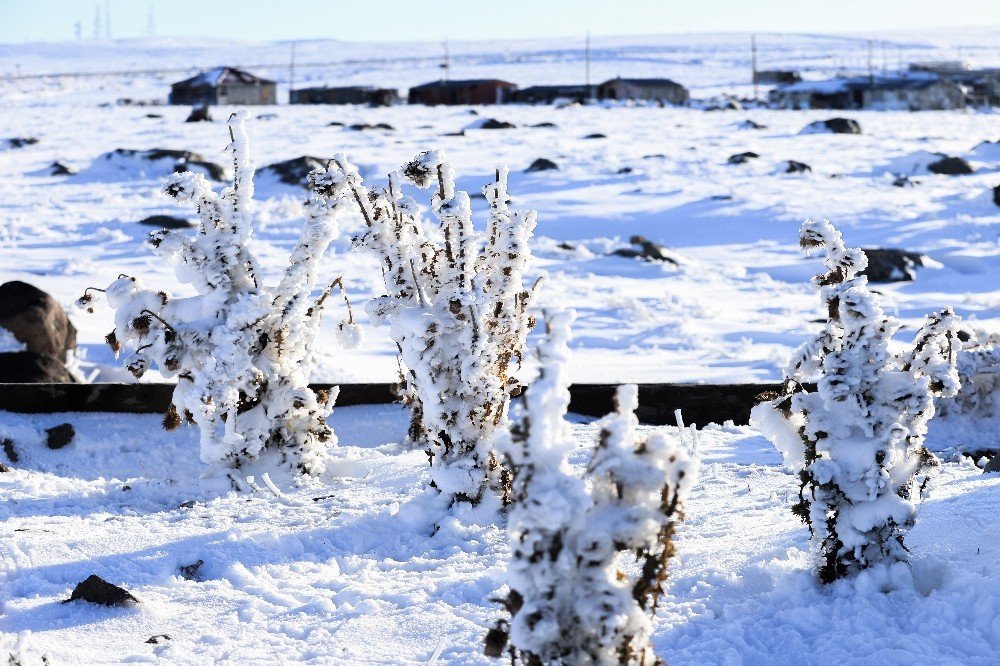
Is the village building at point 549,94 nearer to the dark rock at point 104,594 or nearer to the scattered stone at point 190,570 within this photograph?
the scattered stone at point 190,570

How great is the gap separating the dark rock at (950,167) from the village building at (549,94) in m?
27.1

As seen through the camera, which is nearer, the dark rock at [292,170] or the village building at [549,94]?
the dark rock at [292,170]

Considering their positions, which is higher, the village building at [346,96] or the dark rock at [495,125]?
the village building at [346,96]

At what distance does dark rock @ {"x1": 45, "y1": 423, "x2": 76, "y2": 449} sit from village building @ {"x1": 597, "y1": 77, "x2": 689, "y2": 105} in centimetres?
4412

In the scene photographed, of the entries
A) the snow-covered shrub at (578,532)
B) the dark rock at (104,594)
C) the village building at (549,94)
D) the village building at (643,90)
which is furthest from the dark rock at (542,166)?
the village building at (643,90)

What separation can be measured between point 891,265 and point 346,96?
125 ft

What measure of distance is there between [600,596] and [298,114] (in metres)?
33.8

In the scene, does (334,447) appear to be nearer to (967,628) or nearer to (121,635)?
(121,635)

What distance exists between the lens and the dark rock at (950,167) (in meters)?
20.6

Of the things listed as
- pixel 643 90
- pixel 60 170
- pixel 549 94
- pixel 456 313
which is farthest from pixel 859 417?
pixel 643 90

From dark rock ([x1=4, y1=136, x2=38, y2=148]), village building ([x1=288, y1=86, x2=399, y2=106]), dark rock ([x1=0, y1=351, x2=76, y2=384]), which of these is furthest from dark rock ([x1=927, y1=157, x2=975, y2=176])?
village building ([x1=288, y1=86, x2=399, y2=106])

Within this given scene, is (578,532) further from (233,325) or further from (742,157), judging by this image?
(742,157)

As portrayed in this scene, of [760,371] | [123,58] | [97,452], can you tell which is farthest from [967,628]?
[123,58]

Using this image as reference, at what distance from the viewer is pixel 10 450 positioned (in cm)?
633
